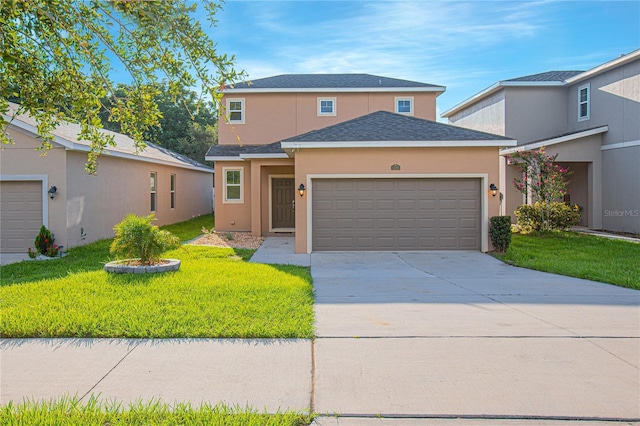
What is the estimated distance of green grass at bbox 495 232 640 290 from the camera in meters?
9.98

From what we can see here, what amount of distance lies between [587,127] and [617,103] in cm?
187

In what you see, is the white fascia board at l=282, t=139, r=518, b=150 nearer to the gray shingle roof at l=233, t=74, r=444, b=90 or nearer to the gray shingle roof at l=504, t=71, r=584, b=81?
the gray shingle roof at l=233, t=74, r=444, b=90

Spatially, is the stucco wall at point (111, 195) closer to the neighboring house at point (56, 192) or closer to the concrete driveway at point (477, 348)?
the neighboring house at point (56, 192)

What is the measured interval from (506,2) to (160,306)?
26.7ft

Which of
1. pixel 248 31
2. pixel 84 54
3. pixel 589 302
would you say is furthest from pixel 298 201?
pixel 84 54

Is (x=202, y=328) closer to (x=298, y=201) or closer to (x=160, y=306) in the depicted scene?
(x=160, y=306)

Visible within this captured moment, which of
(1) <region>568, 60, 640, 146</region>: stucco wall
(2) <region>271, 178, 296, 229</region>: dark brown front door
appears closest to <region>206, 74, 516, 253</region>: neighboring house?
(2) <region>271, 178, 296, 229</region>: dark brown front door

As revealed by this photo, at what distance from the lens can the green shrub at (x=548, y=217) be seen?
16.8 meters

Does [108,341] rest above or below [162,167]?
below

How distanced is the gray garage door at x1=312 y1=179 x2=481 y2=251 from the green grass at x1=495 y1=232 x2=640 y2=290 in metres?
1.57

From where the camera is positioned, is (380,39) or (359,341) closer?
(359,341)

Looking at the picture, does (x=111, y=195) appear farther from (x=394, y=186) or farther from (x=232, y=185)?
(x=394, y=186)

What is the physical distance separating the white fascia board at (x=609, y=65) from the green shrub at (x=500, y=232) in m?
8.50

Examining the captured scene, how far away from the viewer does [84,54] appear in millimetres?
4723
